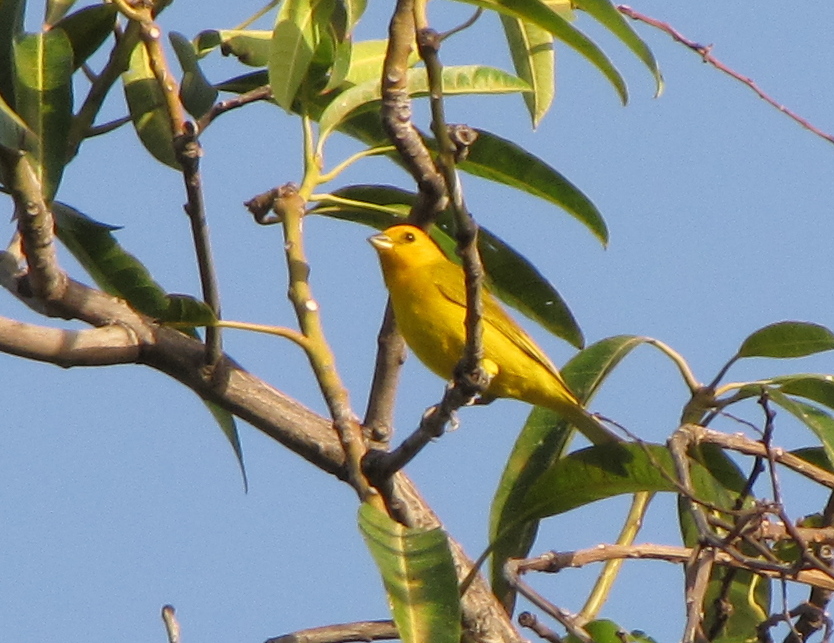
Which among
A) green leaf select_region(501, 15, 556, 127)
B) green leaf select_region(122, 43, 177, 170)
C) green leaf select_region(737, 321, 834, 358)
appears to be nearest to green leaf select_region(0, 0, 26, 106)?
green leaf select_region(122, 43, 177, 170)

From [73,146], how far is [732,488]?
188cm

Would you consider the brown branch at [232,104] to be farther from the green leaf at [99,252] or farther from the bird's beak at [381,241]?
the bird's beak at [381,241]

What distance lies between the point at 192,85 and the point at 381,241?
1.65 m

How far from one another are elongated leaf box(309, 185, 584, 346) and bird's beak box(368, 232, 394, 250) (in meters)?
0.95

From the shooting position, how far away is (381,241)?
485 centimetres

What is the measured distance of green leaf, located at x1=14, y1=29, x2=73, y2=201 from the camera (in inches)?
123

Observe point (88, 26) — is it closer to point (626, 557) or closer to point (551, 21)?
point (551, 21)

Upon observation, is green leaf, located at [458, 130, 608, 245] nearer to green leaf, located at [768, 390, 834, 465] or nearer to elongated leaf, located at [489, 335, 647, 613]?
elongated leaf, located at [489, 335, 647, 613]

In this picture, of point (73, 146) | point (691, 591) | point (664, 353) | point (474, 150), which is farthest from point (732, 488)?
point (73, 146)

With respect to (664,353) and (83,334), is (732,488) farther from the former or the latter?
(83,334)

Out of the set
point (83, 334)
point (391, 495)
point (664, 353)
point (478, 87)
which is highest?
point (478, 87)

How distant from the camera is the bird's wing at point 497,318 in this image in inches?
177

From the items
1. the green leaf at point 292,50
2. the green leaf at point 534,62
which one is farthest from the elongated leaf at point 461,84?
the green leaf at point 292,50

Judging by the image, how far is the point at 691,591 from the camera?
7.80ft
